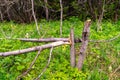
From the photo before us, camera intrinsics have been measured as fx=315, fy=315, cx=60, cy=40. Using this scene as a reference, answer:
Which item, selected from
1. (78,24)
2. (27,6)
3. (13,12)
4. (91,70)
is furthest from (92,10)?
(91,70)

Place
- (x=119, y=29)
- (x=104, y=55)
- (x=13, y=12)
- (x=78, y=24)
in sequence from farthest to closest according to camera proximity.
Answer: (x=13, y=12)
(x=78, y=24)
(x=119, y=29)
(x=104, y=55)

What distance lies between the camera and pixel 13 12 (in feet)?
26.4

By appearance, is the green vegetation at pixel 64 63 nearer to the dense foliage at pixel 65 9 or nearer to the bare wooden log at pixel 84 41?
the bare wooden log at pixel 84 41

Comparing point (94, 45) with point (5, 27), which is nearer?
point (94, 45)

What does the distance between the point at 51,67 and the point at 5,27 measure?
3.08 metres

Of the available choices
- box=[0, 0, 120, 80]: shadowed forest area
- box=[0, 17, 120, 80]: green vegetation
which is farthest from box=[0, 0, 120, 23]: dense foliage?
box=[0, 17, 120, 80]: green vegetation

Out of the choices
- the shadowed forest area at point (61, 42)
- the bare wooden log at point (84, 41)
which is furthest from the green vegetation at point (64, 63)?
the bare wooden log at point (84, 41)

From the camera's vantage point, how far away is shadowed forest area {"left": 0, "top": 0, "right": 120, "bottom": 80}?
4375 millimetres

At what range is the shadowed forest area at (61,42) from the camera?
4375 millimetres

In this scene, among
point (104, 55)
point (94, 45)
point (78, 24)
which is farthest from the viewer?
point (78, 24)

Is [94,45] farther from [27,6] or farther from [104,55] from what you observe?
[27,6]

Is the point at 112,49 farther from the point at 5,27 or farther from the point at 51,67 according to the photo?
the point at 5,27

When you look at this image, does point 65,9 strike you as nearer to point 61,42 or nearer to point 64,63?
point 64,63

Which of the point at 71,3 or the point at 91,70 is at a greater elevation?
the point at 71,3
